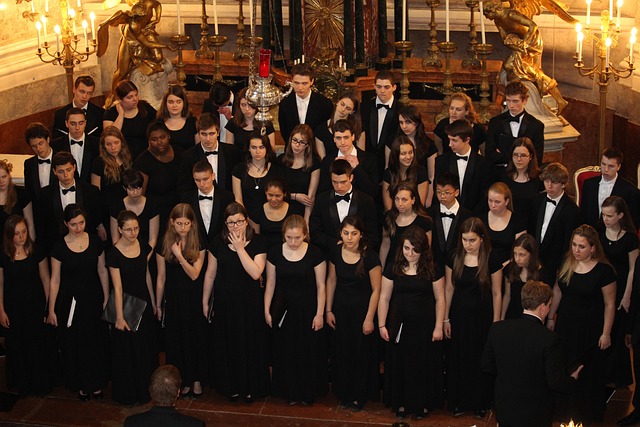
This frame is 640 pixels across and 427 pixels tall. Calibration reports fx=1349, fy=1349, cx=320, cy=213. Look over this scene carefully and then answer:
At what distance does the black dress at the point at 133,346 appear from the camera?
8.99 metres

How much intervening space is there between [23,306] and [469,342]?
9.96 ft

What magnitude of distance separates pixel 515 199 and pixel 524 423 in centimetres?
206

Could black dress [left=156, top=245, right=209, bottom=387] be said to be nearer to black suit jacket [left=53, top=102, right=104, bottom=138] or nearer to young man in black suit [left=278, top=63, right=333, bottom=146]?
young man in black suit [left=278, top=63, right=333, bottom=146]

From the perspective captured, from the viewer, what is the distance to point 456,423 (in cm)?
891

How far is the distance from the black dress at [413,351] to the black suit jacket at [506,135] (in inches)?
62.8

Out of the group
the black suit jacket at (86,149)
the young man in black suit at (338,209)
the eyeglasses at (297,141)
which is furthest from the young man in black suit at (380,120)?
the black suit jacket at (86,149)

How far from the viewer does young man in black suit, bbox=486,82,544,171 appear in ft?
32.4

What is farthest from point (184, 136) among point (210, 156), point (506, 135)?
point (506, 135)

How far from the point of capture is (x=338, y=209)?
919 centimetres

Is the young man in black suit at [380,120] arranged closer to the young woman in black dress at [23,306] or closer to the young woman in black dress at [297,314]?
the young woman in black dress at [297,314]

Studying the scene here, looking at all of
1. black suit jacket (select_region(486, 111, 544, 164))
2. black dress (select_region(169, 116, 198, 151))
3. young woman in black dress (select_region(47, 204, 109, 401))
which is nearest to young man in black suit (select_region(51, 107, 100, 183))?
black dress (select_region(169, 116, 198, 151))

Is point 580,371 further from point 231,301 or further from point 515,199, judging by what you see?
point 231,301

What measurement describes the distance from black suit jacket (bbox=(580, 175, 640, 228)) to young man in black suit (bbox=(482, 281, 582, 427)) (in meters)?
1.66

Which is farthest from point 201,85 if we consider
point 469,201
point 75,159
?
point 469,201
